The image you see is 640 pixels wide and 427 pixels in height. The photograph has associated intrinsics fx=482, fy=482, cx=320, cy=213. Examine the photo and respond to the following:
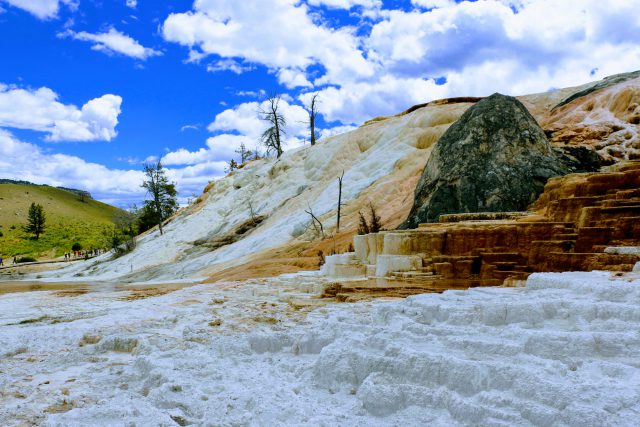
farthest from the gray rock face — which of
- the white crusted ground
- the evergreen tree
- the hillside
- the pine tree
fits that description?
the pine tree

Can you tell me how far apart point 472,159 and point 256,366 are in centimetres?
1134

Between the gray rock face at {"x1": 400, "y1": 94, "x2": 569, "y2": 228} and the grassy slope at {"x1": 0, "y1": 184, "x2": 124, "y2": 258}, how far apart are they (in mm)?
38810

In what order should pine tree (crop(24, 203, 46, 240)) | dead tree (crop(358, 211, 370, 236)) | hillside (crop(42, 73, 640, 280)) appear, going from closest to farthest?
1. dead tree (crop(358, 211, 370, 236))
2. hillside (crop(42, 73, 640, 280))
3. pine tree (crop(24, 203, 46, 240))

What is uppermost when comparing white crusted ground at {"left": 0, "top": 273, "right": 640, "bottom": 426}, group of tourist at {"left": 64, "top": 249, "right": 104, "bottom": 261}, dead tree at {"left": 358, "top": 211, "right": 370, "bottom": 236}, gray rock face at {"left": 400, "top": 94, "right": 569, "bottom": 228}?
gray rock face at {"left": 400, "top": 94, "right": 569, "bottom": 228}

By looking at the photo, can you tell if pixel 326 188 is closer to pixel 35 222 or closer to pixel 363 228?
pixel 363 228

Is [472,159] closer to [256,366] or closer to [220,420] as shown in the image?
[256,366]

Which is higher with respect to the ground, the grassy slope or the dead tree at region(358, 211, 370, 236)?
the grassy slope

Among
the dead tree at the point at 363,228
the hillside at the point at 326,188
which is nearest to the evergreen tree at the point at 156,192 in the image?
the hillside at the point at 326,188

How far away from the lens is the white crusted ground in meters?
3.07

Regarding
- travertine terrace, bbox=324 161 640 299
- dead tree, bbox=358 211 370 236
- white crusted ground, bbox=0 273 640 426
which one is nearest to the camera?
white crusted ground, bbox=0 273 640 426

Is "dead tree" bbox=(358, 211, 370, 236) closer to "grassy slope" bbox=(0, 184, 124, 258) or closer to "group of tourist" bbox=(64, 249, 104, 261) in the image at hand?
"group of tourist" bbox=(64, 249, 104, 261)

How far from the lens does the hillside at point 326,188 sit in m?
17.1

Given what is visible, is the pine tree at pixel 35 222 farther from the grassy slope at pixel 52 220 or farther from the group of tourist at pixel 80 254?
the group of tourist at pixel 80 254

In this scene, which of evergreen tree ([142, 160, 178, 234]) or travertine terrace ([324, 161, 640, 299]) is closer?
travertine terrace ([324, 161, 640, 299])
